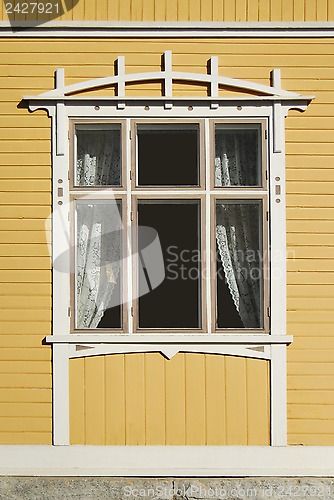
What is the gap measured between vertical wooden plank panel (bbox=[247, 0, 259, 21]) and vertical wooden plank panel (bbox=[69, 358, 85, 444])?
2.99 m

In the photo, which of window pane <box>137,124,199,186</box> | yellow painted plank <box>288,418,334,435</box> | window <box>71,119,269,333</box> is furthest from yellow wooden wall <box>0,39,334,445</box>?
window pane <box>137,124,199,186</box>

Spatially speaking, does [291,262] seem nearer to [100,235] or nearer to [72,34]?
[100,235]

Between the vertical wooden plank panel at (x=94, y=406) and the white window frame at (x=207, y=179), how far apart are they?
15cm

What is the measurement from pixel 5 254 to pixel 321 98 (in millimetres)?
2760

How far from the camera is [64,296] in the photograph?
6.14 m

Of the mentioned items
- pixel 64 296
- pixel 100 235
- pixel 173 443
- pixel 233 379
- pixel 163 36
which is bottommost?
pixel 173 443

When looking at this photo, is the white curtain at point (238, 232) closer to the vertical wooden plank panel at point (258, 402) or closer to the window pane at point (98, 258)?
Result: the vertical wooden plank panel at point (258, 402)

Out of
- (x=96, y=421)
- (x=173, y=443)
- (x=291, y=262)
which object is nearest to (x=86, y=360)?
(x=96, y=421)

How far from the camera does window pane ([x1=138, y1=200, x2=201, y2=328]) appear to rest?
625 centimetres

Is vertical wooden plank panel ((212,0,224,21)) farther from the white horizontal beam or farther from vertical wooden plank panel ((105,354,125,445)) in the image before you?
vertical wooden plank panel ((105,354,125,445))

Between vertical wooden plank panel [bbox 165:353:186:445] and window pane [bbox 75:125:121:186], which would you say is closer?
vertical wooden plank panel [bbox 165:353:186:445]

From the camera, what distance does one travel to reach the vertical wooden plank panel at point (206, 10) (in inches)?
244

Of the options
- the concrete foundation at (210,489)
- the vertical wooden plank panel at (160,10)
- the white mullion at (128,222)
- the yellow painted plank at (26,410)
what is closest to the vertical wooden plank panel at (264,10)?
the vertical wooden plank panel at (160,10)

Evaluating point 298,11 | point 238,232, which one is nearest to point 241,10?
point 298,11
